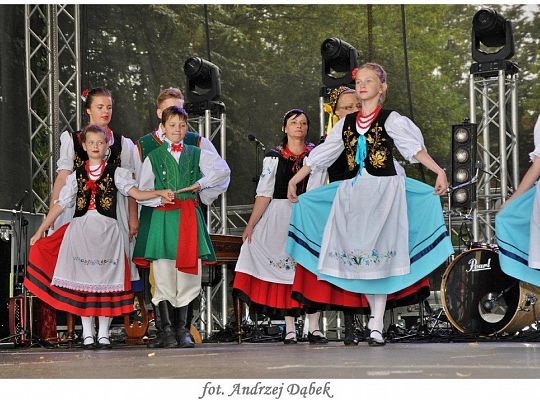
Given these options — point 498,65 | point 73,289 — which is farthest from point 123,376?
point 498,65

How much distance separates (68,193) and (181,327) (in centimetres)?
111

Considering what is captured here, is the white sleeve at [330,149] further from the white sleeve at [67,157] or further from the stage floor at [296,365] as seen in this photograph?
the white sleeve at [67,157]

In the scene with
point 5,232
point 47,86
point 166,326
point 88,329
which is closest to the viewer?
point 166,326

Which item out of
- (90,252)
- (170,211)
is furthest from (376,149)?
(90,252)

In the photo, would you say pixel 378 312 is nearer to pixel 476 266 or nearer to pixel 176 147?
pixel 176 147

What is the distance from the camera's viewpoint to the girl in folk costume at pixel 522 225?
17.9 ft

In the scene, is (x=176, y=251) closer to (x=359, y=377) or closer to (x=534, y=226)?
(x=534, y=226)

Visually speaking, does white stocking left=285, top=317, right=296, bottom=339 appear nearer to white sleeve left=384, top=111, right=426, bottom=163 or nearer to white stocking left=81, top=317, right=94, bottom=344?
white stocking left=81, top=317, right=94, bottom=344

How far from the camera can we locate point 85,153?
6535 millimetres

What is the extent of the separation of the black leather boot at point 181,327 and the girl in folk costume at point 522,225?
1891 millimetres

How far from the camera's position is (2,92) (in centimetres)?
970

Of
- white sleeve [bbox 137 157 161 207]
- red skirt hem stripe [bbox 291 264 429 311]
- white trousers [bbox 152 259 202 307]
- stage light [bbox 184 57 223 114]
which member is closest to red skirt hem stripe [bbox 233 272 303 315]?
white trousers [bbox 152 259 202 307]

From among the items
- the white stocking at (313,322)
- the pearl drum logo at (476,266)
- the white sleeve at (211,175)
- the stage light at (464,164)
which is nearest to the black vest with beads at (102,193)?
the white sleeve at (211,175)
